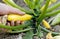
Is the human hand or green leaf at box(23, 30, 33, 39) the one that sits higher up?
the human hand

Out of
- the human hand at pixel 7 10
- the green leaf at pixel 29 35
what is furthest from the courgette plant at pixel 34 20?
the human hand at pixel 7 10

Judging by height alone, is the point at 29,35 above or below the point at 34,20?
below

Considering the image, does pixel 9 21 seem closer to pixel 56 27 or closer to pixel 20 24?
pixel 20 24

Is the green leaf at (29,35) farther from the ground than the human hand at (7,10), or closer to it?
closer to it

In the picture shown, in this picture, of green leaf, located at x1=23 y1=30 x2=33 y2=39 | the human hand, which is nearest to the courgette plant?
green leaf, located at x1=23 y1=30 x2=33 y2=39

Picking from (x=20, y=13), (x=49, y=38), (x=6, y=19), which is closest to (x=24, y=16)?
(x=20, y=13)

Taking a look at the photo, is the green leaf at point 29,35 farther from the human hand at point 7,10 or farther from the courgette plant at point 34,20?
the human hand at point 7,10

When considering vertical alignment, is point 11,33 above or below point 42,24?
below

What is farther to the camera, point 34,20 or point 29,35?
point 34,20

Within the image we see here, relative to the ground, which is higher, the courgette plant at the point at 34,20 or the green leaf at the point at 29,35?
the courgette plant at the point at 34,20

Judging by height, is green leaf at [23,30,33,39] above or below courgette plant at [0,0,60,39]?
below

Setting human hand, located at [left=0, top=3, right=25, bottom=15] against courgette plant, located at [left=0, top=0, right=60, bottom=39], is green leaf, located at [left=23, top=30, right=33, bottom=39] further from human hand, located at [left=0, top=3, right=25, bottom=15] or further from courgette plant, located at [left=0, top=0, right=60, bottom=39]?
human hand, located at [left=0, top=3, right=25, bottom=15]
